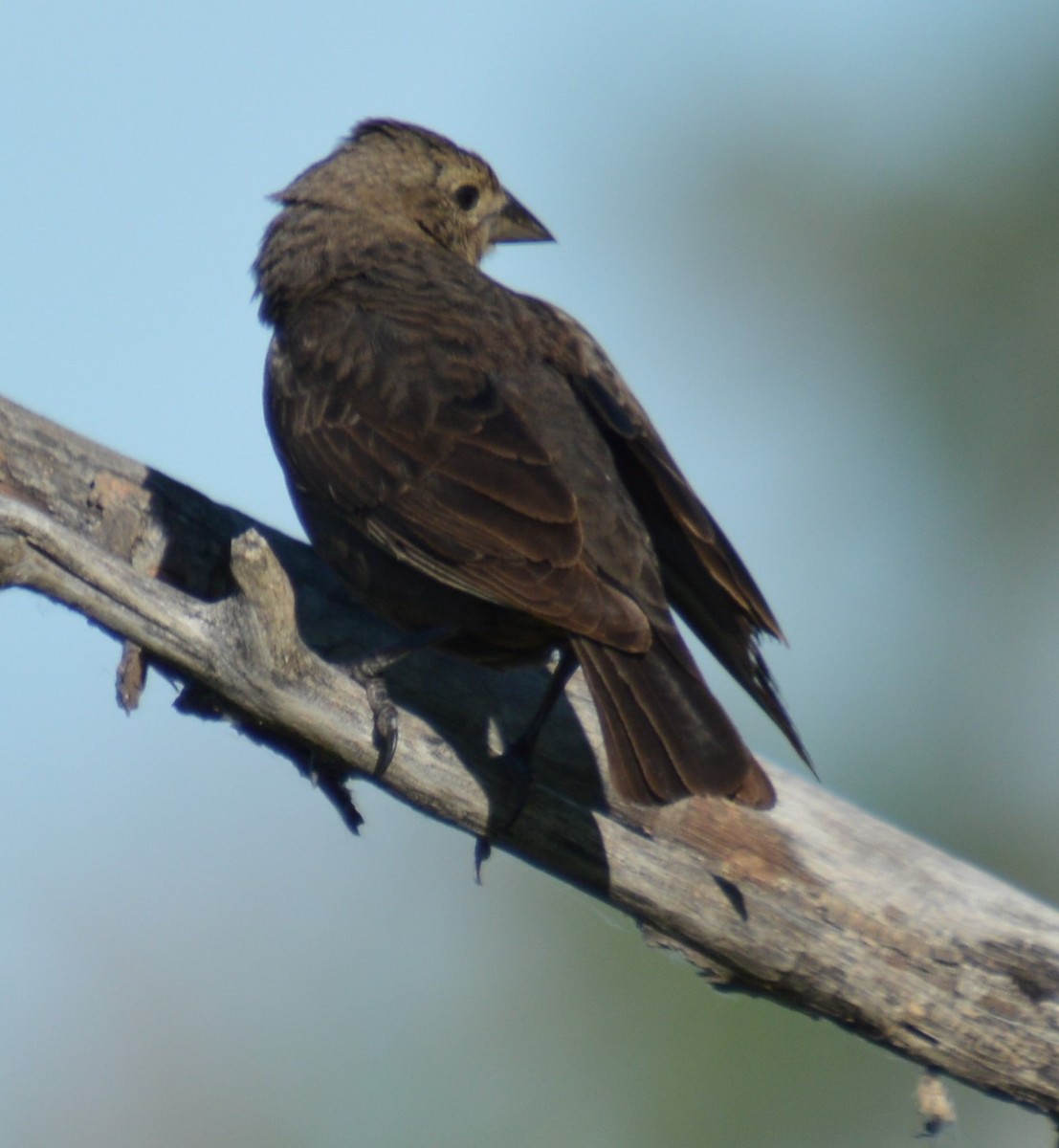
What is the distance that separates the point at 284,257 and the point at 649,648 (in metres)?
2.23

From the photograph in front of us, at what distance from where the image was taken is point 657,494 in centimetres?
536

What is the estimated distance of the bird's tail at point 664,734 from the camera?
445 cm

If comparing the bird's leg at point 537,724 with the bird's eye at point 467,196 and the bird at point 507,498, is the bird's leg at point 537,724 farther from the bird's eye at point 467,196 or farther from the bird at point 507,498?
the bird's eye at point 467,196

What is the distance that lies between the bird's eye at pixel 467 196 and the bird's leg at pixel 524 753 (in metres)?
1.91

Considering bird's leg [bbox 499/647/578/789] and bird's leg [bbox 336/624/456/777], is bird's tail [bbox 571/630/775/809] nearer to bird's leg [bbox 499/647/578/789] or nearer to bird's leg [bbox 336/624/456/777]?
bird's leg [bbox 499/647/578/789]

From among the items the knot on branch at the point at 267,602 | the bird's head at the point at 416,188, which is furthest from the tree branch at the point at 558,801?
the bird's head at the point at 416,188

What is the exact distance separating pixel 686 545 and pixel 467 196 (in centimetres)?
200

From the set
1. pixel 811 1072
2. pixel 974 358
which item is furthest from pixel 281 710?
pixel 974 358

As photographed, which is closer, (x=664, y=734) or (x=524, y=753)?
(x=664, y=734)

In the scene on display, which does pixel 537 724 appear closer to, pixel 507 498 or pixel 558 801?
pixel 558 801

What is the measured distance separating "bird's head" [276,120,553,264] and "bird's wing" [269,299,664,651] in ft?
2.82

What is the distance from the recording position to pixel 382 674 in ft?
17.0

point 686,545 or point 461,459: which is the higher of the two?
point 686,545

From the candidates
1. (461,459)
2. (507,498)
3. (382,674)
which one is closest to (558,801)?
(382,674)
